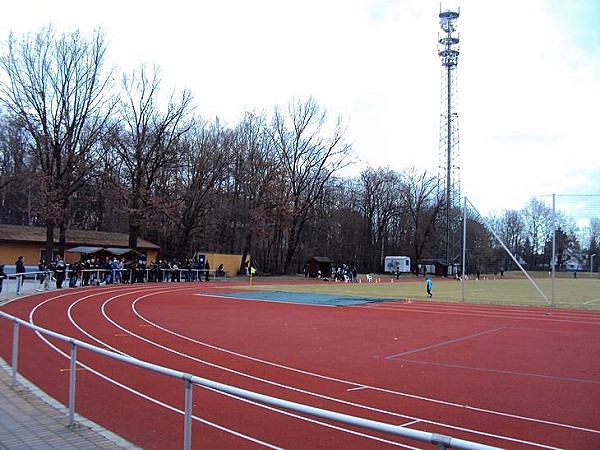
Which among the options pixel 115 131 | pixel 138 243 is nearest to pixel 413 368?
pixel 115 131

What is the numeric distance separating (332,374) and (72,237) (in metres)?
45.3

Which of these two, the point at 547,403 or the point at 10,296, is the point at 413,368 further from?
the point at 10,296

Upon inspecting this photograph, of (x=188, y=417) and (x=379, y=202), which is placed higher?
(x=379, y=202)

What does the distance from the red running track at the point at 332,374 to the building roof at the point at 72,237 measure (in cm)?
2814

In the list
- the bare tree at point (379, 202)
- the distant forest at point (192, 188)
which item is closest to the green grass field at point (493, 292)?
the distant forest at point (192, 188)

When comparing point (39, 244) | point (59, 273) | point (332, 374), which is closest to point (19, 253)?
Answer: point (39, 244)

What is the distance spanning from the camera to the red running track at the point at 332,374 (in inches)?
249

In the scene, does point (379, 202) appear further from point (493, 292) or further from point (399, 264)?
point (493, 292)

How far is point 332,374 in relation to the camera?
31.5 feet

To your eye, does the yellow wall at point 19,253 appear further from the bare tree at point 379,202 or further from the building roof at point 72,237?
the bare tree at point 379,202

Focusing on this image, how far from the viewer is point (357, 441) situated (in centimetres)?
601

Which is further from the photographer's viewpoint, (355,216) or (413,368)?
(355,216)

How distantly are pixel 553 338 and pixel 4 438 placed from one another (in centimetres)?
1337

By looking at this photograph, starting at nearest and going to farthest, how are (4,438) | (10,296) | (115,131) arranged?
(4,438) → (10,296) → (115,131)
